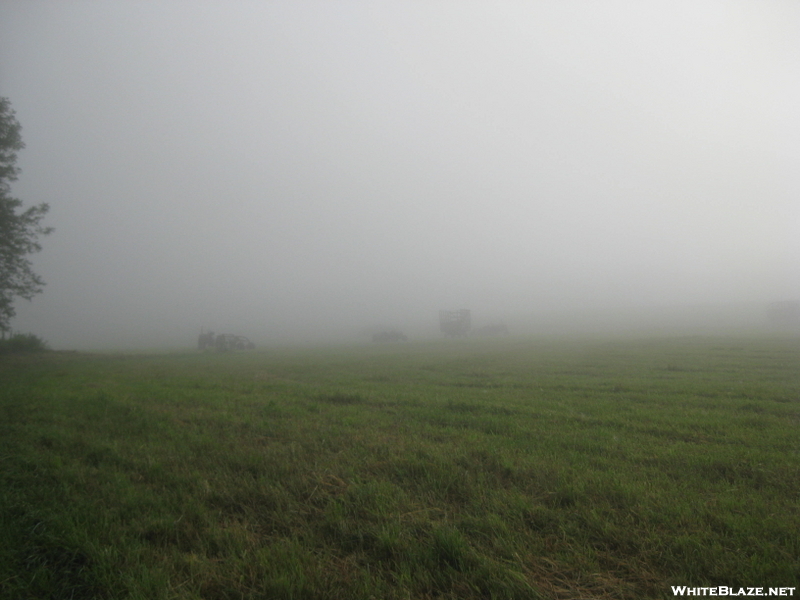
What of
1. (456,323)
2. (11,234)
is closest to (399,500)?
(11,234)

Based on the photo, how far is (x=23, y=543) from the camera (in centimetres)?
360

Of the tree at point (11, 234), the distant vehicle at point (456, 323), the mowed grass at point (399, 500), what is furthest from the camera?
the distant vehicle at point (456, 323)

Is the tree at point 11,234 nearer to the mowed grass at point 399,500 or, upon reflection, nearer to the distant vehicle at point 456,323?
the mowed grass at point 399,500

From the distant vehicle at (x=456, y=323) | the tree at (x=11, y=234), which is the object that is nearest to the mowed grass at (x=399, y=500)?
the tree at (x=11, y=234)

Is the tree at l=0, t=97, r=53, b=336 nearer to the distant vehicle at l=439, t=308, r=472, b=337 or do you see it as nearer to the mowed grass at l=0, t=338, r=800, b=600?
the mowed grass at l=0, t=338, r=800, b=600

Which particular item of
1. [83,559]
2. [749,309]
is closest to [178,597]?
[83,559]

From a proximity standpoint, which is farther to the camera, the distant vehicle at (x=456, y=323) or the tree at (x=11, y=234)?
the distant vehicle at (x=456, y=323)

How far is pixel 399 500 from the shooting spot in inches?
175

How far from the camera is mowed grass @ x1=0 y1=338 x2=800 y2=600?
3180 mm

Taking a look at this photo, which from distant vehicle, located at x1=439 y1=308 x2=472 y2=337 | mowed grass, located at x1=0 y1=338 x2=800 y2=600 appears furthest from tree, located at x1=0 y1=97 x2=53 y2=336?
distant vehicle, located at x1=439 y1=308 x2=472 y2=337

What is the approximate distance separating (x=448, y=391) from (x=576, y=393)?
4056 mm

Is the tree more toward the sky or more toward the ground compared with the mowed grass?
more toward the sky

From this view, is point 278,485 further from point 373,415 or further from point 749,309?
point 749,309

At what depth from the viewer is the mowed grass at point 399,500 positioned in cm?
318
